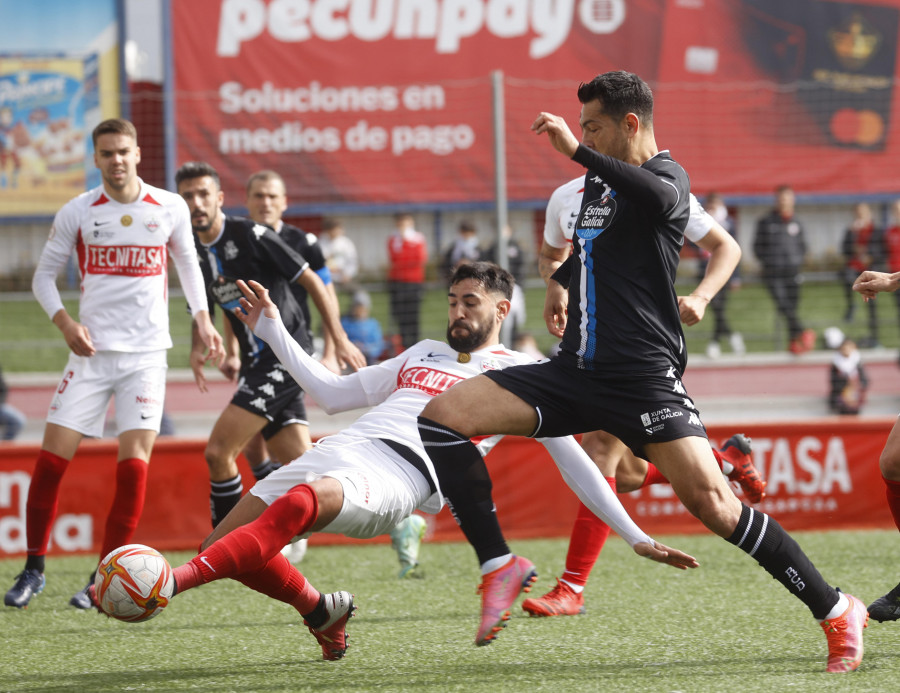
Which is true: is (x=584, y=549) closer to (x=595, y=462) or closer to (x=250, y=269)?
(x=595, y=462)

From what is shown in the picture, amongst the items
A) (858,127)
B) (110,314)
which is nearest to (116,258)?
(110,314)

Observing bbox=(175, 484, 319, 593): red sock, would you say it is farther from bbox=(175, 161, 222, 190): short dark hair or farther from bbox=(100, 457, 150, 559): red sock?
bbox=(175, 161, 222, 190): short dark hair

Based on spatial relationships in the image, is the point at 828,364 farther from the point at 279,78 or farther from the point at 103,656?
the point at 103,656

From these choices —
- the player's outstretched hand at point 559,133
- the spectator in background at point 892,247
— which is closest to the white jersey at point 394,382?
the player's outstretched hand at point 559,133

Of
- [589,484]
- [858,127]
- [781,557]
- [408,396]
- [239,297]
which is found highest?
[858,127]

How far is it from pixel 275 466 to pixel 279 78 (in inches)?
328

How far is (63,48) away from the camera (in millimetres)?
14523

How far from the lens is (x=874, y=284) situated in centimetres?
383

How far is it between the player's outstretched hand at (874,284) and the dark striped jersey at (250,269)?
271 cm

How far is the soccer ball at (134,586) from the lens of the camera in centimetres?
327

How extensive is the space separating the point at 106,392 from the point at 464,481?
2.31m

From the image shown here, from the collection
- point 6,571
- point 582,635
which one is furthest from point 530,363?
point 6,571

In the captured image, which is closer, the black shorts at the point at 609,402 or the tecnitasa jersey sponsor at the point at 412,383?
the black shorts at the point at 609,402

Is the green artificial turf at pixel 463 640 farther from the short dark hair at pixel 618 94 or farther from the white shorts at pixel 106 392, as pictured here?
the short dark hair at pixel 618 94
